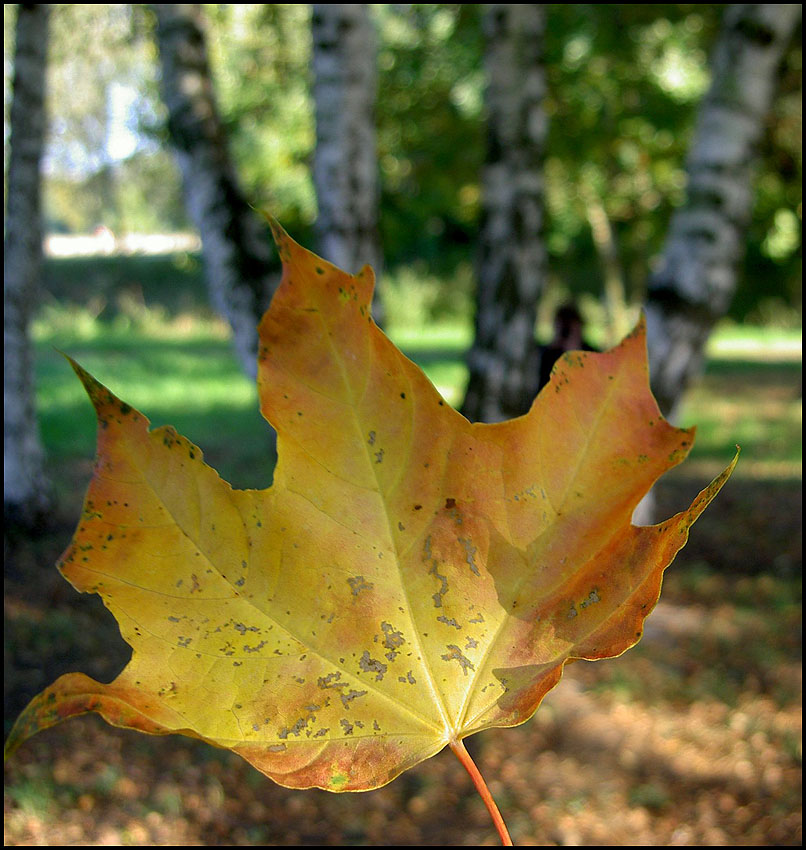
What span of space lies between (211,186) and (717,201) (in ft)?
7.05

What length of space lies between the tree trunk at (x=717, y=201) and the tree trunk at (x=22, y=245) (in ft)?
11.3

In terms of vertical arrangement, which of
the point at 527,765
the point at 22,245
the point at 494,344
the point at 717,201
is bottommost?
the point at 527,765

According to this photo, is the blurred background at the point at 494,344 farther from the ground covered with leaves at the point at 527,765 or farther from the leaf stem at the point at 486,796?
the leaf stem at the point at 486,796

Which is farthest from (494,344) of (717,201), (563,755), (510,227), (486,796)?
(486,796)

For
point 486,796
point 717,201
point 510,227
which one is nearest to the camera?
point 486,796

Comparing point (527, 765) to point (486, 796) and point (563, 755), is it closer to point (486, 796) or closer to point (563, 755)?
point (563, 755)

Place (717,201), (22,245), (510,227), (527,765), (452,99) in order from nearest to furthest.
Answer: (717,201), (527,765), (510,227), (22,245), (452,99)

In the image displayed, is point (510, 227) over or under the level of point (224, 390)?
over

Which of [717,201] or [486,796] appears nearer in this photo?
[486,796]

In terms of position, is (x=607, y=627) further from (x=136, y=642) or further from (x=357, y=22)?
(x=357, y=22)

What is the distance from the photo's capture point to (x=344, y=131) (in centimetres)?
360

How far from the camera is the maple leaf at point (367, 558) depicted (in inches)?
26.2

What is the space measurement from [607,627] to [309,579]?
26cm

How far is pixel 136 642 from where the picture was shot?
2.28 feet
